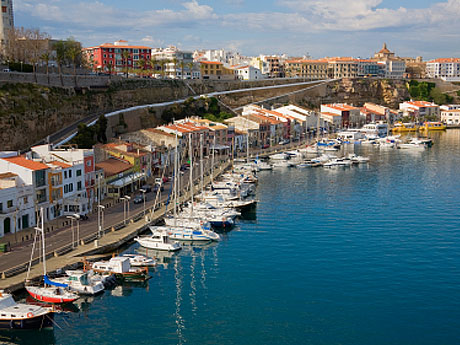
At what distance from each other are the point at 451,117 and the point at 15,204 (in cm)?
15376

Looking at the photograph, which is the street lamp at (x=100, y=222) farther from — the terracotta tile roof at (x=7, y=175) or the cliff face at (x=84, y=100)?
the cliff face at (x=84, y=100)

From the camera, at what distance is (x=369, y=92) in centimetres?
18500

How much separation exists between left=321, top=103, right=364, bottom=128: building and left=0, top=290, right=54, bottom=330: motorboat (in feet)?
378

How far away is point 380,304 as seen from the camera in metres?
35.3

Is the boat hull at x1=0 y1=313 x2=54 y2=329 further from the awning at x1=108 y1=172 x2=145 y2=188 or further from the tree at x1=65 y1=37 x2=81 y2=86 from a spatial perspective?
the tree at x1=65 y1=37 x2=81 y2=86

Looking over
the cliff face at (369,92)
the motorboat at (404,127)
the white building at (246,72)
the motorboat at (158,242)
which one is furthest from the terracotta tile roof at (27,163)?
the cliff face at (369,92)

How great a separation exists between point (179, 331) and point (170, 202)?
27624 millimetres

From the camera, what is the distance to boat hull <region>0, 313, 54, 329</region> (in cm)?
3116

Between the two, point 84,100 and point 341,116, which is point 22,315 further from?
point 341,116

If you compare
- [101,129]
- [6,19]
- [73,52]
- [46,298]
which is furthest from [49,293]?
[6,19]

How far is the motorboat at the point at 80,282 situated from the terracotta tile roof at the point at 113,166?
76.0ft

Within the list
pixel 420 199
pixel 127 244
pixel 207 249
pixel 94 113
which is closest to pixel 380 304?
pixel 207 249

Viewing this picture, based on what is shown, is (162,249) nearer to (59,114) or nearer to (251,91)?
(59,114)

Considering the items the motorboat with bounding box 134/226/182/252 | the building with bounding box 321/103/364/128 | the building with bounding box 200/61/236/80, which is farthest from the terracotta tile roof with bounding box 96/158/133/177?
the building with bounding box 200/61/236/80
